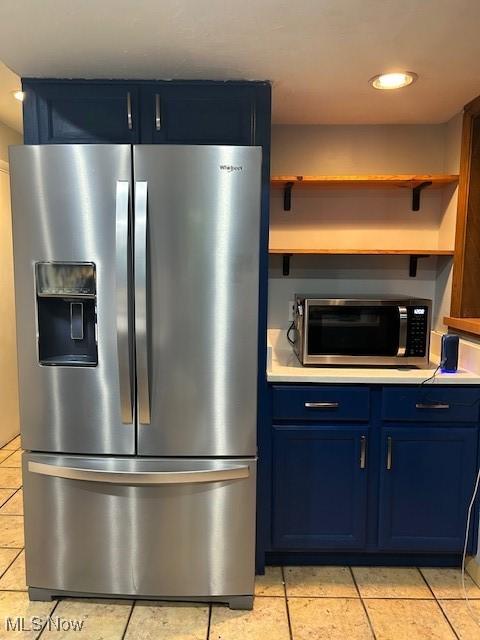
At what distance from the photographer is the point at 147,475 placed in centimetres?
176

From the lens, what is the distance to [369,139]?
101 inches

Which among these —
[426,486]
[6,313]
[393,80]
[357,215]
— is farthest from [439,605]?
[6,313]

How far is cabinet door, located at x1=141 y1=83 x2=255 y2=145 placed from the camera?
1942mm

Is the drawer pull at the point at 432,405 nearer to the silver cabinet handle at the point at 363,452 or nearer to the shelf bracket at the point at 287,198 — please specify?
the silver cabinet handle at the point at 363,452

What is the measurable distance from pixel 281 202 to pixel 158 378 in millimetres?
1337

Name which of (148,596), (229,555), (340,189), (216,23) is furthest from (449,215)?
(148,596)

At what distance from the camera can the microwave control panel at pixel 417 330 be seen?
2.09 m

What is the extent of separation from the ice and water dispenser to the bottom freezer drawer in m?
0.40

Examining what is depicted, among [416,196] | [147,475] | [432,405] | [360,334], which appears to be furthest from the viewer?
[416,196]

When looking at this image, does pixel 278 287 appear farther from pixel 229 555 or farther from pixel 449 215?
pixel 229 555


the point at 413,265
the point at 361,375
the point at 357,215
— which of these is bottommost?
the point at 361,375

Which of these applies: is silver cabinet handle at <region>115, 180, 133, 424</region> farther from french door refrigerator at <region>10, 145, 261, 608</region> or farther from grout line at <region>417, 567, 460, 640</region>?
grout line at <region>417, 567, 460, 640</region>

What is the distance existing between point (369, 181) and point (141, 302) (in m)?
1.38

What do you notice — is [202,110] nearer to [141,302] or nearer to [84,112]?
[84,112]
